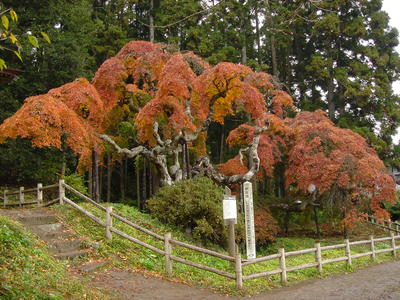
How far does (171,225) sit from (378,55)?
59.0 feet

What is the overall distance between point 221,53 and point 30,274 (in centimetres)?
1838

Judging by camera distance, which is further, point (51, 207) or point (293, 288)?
point (51, 207)

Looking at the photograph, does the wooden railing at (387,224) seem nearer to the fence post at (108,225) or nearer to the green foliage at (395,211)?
the green foliage at (395,211)

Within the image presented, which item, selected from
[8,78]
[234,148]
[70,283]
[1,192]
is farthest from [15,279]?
[234,148]

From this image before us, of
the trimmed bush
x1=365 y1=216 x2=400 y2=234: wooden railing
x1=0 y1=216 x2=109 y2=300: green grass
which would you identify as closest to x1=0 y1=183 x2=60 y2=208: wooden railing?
x1=0 y1=216 x2=109 y2=300: green grass

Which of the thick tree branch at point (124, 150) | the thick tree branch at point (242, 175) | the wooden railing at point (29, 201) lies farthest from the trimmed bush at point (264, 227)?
the wooden railing at point (29, 201)

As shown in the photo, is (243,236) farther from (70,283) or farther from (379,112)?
(379,112)

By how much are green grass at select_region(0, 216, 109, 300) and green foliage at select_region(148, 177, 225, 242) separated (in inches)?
194

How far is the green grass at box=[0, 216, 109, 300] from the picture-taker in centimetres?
553

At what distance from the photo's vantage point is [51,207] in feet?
40.5

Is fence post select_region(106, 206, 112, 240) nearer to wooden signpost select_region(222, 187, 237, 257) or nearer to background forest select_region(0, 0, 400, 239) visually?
wooden signpost select_region(222, 187, 237, 257)

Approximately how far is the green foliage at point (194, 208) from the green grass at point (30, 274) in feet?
16.2

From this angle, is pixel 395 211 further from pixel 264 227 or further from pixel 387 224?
pixel 264 227

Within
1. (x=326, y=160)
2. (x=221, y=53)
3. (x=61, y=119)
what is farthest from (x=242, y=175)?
(x=221, y=53)
